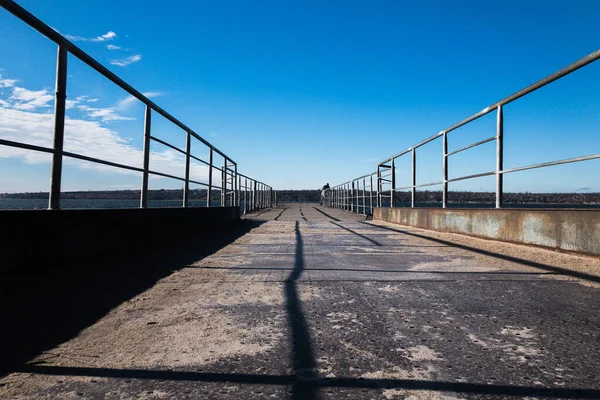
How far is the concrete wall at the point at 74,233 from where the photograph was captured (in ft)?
8.30

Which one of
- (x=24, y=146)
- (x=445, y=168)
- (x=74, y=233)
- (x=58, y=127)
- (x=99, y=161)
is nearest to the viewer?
(x=24, y=146)

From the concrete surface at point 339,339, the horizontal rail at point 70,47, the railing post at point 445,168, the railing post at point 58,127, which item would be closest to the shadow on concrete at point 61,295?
the concrete surface at point 339,339

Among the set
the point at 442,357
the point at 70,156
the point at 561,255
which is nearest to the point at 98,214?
the point at 70,156

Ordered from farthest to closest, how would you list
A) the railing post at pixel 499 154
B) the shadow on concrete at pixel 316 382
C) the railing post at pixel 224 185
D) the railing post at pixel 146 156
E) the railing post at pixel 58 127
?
the railing post at pixel 224 185, the railing post at pixel 499 154, the railing post at pixel 146 156, the railing post at pixel 58 127, the shadow on concrete at pixel 316 382

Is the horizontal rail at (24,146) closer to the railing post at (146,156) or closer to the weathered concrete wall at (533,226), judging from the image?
the railing post at (146,156)

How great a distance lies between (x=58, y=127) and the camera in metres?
3.04

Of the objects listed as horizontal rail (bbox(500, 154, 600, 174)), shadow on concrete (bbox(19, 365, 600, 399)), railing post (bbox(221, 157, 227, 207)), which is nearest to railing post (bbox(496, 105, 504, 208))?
horizontal rail (bbox(500, 154, 600, 174))

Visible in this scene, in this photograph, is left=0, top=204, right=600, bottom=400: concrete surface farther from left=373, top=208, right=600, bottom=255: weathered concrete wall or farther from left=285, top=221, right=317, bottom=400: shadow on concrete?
left=373, top=208, right=600, bottom=255: weathered concrete wall

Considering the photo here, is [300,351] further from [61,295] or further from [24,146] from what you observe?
[24,146]

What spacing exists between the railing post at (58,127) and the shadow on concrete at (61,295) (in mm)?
525

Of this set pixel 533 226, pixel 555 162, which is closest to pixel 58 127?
pixel 555 162

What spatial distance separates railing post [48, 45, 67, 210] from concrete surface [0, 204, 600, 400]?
1032 millimetres

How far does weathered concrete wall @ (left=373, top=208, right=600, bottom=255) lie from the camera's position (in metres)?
3.49

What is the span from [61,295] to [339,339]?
1714mm
